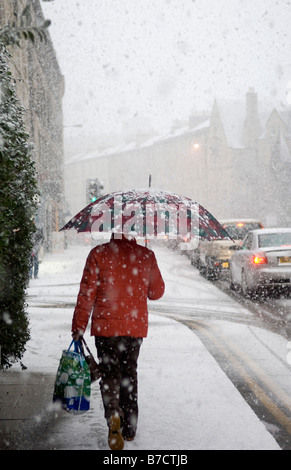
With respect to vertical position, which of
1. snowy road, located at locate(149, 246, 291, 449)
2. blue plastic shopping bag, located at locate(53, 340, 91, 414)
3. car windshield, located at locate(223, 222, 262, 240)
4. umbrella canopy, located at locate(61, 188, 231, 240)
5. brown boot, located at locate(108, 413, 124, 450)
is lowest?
snowy road, located at locate(149, 246, 291, 449)

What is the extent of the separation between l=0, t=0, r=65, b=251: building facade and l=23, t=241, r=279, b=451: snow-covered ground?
Result: 590 inches

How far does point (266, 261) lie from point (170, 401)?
27.9 feet

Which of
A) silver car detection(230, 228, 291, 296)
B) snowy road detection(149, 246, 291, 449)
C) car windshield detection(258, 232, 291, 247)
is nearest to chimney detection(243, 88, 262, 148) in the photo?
snowy road detection(149, 246, 291, 449)

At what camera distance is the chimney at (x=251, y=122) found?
216 ft

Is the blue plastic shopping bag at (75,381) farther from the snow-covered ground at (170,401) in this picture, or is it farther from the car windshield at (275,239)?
the car windshield at (275,239)

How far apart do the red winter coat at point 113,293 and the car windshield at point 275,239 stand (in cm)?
1009

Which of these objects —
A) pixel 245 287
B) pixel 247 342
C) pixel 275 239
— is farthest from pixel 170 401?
pixel 275 239

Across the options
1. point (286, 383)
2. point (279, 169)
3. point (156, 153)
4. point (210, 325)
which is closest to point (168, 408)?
point (286, 383)

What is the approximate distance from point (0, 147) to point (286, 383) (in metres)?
3.89

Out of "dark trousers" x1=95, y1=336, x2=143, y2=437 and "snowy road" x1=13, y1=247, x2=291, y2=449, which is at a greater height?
"dark trousers" x1=95, y1=336, x2=143, y2=437

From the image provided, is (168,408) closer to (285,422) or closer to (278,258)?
(285,422)

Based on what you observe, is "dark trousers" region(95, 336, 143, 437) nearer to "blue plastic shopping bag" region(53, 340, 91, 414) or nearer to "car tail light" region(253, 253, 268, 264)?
"blue plastic shopping bag" region(53, 340, 91, 414)

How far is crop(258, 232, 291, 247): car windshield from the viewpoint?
47.7ft
